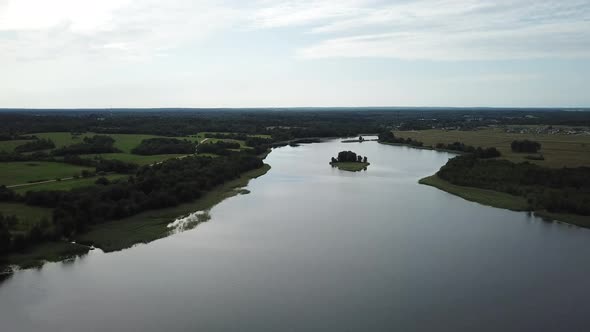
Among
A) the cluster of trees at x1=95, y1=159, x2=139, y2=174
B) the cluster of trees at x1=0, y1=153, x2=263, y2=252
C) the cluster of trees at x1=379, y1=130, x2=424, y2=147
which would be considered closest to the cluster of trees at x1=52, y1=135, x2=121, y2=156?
the cluster of trees at x1=95, y1=159, x2=139, y2=174

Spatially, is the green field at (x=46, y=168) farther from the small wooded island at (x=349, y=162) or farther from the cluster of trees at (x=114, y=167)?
the small wooded island at (x=349, y=162)

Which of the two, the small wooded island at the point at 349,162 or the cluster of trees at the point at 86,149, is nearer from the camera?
the cluster of trees at the point at 86,149

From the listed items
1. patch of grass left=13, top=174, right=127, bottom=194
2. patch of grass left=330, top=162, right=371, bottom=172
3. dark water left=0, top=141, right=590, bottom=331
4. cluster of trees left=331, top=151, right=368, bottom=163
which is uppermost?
patch of grass left=13, top=174, right=127, bottom=194

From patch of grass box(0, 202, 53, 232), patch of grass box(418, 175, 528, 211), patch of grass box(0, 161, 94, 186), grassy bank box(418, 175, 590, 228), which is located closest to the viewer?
patch of grass box(0, 202, 53, 232)

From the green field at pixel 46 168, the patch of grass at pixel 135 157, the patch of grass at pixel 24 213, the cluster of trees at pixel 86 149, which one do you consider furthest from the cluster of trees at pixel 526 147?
the patch of grass at pixel 24 213

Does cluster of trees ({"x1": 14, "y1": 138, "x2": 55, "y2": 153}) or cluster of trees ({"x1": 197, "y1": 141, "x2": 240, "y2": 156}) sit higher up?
cluster of trees ({"x1": 14, "y1": 138, "x2": 55, "y2": 153})

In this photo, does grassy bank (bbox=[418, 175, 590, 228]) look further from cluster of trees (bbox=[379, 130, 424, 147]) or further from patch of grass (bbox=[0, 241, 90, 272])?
cluster of trees (bbox=[379, 130, 424, 147])

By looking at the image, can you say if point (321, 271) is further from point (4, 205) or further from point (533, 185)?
point (533, 185)
